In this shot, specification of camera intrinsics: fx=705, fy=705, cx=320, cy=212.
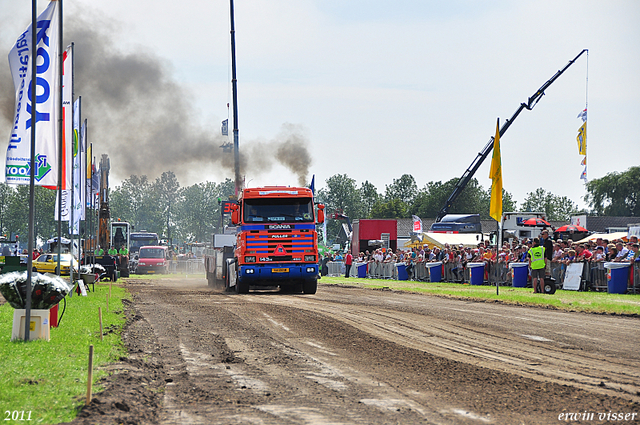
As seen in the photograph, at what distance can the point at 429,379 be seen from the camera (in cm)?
841

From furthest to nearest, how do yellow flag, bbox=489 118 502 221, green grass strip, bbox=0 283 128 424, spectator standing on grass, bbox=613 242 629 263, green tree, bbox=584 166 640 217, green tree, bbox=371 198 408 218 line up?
green tree, bbox=371 198 408 218, green tree, bbox=584 166 640 217, yellow flag, bbox=489 118 502 221, spectator standing on grass, bbox=613 242 629 263, green grass strip, bbox=0 283 128 424

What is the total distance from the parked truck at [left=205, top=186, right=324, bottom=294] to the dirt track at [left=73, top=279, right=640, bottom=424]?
8174mm

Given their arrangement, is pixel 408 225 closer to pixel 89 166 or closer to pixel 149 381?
pixel 89 166

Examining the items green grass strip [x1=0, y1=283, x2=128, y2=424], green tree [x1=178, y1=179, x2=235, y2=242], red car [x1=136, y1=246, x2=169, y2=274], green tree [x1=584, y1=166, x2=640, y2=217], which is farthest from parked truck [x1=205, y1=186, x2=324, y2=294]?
green tree [x1=178, y1=179, x2=235, y2=242]

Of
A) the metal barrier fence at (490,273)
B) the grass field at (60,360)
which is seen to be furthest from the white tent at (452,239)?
the grass field at (60,360)

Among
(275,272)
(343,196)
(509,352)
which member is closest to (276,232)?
(275,272)

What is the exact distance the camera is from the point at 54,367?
851cm

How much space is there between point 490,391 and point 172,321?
8983mm

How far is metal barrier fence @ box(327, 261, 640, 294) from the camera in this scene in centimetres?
2352

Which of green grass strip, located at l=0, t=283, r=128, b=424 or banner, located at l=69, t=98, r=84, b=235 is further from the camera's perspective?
banner, located at l=69, t=98, r=84, b=235

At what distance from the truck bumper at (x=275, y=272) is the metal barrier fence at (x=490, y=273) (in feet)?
21.5

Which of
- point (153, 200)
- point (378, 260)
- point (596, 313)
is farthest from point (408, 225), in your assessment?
point (153, 200)

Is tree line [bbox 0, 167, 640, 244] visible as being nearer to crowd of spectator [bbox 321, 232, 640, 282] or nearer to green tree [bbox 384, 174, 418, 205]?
green tree [bbox 384, 174, 418, 205]

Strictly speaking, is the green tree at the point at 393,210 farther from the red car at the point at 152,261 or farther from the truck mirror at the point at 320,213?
the truck mirror at the point at 320,213
